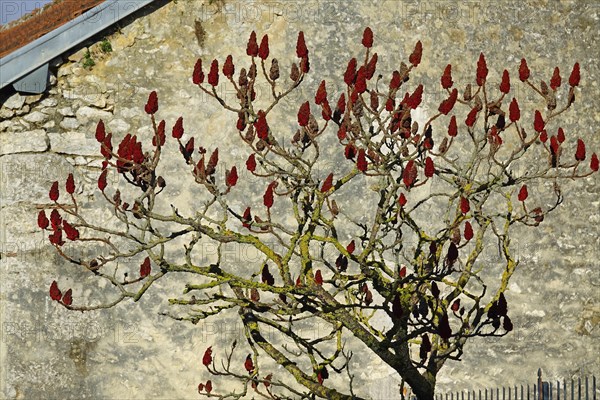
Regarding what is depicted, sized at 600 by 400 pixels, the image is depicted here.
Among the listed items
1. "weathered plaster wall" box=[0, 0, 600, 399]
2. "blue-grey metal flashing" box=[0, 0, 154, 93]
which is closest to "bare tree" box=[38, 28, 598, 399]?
"weathered plaster wall" box=[0, 0, 600, 399]

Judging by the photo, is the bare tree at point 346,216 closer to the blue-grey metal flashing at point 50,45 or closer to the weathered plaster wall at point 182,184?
the weathered plaster wall at point 182,184

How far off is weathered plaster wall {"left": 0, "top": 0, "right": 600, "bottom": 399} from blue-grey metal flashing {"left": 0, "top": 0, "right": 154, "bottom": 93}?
0.44 ft

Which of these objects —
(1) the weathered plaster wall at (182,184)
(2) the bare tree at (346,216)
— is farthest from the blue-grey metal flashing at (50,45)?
(2) the bare tree at (346,216)

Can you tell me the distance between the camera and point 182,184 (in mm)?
8352

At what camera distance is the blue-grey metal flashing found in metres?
7.99

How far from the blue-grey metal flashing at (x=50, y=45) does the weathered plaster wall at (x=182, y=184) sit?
0.44 feet

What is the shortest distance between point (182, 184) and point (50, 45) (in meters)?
1.58

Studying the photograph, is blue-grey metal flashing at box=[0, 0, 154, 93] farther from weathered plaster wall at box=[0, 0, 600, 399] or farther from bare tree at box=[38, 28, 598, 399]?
bare tree at box=[38, 28, 598, 399]

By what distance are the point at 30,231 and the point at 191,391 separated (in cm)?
191

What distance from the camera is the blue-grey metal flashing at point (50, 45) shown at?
7992 millimetres

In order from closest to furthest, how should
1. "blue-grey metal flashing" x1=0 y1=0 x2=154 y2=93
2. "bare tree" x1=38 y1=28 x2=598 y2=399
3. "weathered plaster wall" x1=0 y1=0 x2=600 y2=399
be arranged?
"bare tree" x1=38 y1=28 x2=598 y2=399 < "blue-grey metal flashing" x1=0 y1=0 x2=154 y2=93 < "weathered plaster wall" x1=0 y1=0 x2=600 y2=399

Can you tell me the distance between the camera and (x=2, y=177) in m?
8.22

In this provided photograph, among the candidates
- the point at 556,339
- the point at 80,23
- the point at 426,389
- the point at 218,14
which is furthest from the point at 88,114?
the point at 556,339

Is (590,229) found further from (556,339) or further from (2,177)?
(2,177)
